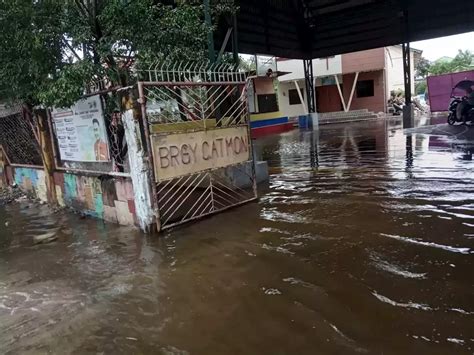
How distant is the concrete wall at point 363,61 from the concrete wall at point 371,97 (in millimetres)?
1217

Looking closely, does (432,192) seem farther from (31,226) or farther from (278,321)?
(31,226)

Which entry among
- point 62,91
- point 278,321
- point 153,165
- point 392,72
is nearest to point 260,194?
point 153,165

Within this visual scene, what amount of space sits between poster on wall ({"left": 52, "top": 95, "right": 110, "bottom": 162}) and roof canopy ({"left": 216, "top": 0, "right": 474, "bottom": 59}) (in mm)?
9669

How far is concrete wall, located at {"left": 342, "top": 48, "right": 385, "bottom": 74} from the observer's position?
27.4 m

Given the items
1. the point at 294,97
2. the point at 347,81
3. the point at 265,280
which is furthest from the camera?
the point at 294,97

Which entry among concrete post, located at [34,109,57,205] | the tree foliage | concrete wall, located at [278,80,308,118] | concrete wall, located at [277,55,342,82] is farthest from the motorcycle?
concrete post, located at [34,109,57,205]

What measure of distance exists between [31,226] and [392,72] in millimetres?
30626

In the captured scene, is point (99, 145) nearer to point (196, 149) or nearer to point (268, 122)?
point (196, 149)

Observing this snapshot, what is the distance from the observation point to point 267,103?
24.8 meters

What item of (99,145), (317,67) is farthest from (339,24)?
(99,145)

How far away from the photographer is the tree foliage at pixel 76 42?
5.67 m

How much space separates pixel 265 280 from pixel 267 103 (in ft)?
71.7

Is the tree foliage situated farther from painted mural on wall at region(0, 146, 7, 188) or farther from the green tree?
the green tree

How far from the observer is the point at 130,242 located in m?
5.26
